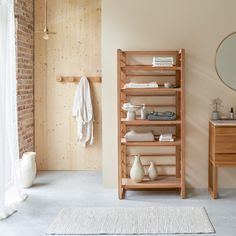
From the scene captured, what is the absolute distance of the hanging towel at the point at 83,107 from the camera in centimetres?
630

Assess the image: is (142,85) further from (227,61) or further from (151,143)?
(227,61)

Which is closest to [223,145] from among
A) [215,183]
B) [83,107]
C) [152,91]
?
[215,183]

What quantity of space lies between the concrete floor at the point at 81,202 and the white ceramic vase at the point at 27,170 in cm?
11

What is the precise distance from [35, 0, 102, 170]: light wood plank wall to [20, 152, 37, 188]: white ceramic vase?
3.20 ft

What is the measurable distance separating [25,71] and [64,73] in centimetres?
60

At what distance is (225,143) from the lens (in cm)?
480

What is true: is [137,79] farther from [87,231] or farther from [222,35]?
[87,231]

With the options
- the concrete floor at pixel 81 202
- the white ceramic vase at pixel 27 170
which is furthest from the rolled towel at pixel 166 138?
the white ceramic vase at pixel 27 170

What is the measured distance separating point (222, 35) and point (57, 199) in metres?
2.77

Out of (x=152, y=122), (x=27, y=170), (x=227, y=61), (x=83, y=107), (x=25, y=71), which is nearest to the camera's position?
(x=152, y=122)

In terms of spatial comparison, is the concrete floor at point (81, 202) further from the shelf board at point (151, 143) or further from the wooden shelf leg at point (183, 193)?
the shelf board at point (151, 143)

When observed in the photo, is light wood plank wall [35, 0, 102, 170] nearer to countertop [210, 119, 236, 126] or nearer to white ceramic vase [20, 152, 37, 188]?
white ceramic vase [20, 152, 37, 188]

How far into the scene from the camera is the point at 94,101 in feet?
21.1

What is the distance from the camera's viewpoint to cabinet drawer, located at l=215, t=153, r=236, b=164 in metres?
4.78
